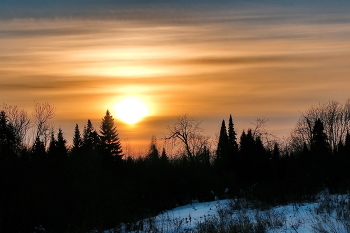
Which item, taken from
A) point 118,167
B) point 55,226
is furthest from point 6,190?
point 118,167

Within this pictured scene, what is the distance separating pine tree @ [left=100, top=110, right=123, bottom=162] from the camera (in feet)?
195

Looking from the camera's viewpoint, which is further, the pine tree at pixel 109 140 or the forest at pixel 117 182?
the pine tree at pixel 109 140

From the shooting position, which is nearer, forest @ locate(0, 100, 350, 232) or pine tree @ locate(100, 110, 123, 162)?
forest @ locate(0, 100, 350, 232)

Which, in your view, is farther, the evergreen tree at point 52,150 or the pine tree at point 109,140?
the pine tree at point 109,140

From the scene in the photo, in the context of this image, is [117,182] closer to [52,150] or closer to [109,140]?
[52,150]

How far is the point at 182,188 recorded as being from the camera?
44156 millimetres

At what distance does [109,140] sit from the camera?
2442 inches

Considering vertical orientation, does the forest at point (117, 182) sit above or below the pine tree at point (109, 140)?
below

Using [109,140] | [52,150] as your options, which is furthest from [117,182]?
[109,140]

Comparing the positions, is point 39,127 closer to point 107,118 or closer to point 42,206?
point 107,118

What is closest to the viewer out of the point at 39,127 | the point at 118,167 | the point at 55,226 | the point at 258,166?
the point at 55,226

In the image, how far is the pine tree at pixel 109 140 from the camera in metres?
59.4

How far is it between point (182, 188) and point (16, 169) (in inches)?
951

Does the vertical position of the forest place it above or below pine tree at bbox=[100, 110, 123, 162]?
below
